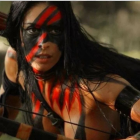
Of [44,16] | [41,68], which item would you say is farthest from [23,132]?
[44,16]

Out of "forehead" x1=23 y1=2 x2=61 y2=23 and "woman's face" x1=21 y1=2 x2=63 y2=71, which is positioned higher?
"forehead" x1=23 y1=2 x2=61 y2=23

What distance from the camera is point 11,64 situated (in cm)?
171

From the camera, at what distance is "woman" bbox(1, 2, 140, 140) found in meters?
1.47

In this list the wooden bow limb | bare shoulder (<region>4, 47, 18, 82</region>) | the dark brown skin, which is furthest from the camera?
A: bare shoulder (<region>4, 47, 18, 82</region>)

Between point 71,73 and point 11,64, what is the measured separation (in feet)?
0.91

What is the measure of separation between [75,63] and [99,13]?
963mm

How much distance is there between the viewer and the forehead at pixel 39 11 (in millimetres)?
1472

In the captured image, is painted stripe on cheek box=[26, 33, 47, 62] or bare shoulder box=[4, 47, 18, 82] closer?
painted stripe on cheek box=[26, 33, 47, 62]

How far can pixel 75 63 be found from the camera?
1490mm

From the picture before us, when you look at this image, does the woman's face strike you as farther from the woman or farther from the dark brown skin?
the dark brown skin

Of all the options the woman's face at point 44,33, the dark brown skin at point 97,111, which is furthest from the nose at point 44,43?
the dark brown skin at point 97,111

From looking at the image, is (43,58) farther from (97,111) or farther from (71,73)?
(97,111)

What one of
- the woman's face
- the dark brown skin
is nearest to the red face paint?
the woman's face

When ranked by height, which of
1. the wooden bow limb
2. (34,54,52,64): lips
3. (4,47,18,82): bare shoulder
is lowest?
the wooden bow limb
